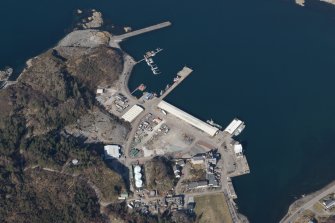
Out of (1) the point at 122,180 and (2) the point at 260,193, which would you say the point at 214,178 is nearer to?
(2) the point at 260,193

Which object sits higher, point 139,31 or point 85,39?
point 139,31

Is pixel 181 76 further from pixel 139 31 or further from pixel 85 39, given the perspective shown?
pixel 85 39

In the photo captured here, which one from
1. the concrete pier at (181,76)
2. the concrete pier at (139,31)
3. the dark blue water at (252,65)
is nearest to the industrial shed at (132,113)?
the concrete pier at (181,76)

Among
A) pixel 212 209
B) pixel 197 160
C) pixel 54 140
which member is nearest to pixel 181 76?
pixel 197 160

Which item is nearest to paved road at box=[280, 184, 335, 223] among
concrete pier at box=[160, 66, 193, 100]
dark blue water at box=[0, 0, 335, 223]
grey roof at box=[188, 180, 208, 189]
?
dark blue water at box=[0, 0, 335, 223]

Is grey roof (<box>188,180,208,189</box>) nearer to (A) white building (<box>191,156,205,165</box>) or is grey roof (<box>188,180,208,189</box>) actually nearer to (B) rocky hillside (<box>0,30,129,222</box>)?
(A) white building (<box>191,156,205,165</box>)
